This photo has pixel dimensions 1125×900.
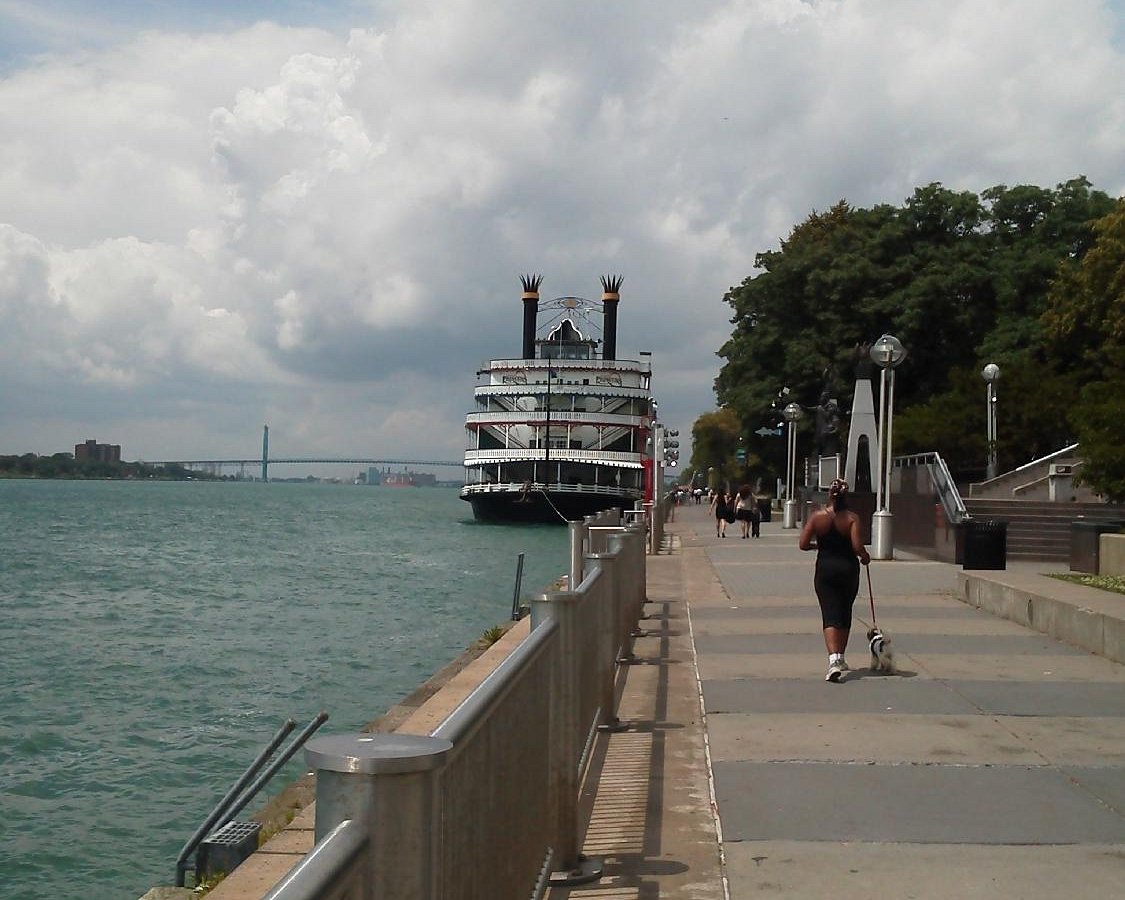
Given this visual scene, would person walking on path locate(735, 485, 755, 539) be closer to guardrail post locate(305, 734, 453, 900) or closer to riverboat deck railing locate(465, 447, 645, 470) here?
riverboat deck railing locate(465, 447, 645, 470)

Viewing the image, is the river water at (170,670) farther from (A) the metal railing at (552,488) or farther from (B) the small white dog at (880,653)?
(A) the metal railing at (552,488)

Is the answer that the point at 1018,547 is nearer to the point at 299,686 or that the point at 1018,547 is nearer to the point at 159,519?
the point at 299,686

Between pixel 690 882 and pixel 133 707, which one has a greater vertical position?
pixel 690 882

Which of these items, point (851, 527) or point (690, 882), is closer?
point (690, 882)

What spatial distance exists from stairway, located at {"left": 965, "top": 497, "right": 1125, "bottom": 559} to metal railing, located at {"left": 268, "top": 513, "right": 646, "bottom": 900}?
70.5 feet

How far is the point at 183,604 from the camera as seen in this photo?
99.8 ft

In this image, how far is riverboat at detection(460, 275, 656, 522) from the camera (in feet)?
245

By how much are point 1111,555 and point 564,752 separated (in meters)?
13.8

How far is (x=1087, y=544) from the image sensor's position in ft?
63.7

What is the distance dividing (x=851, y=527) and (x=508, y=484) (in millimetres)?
64361

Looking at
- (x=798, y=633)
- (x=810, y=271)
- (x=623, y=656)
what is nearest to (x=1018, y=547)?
(x=798, y=633)

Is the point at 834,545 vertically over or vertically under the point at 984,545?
over

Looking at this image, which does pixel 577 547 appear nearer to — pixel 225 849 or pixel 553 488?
pixel 225 849

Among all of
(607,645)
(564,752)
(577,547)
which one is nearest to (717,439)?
(577,547)
